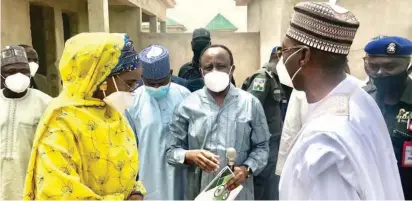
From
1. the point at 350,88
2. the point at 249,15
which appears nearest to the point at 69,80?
the point at 350,88

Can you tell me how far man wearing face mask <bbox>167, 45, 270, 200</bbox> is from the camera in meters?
2.69

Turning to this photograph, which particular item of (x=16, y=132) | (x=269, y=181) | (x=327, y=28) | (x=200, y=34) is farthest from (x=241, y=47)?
(x=327, y=28)

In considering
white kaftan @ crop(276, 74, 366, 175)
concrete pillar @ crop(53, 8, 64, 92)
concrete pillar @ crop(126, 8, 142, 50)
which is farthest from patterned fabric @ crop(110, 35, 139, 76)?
concrete pillar @ crop(126, 8, 142, 50)

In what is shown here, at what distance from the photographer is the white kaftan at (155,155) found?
9.81 ft

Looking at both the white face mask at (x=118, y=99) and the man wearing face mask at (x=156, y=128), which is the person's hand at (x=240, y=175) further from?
the white face mask at (x=118, y=99)

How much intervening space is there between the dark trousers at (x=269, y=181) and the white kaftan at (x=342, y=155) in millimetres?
1876

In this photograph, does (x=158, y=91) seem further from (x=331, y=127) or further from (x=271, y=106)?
A: (x=331, y=127)

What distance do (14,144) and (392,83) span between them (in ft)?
9.78

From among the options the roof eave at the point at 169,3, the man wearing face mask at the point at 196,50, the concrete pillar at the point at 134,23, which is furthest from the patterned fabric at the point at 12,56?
the roof eave at the point at 169,3

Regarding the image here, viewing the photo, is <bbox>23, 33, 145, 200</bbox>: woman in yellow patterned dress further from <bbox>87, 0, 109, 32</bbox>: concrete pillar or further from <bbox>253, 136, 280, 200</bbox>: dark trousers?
<bbox>87, 0, 109, 32</bbox>: concrete pillar

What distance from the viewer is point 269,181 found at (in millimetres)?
3514

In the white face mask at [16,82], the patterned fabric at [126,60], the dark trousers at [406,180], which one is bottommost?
the dark trousers at [406,180]

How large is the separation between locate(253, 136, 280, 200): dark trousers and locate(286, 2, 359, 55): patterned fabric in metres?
2.02

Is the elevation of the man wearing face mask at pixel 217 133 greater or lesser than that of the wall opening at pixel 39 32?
lesser
